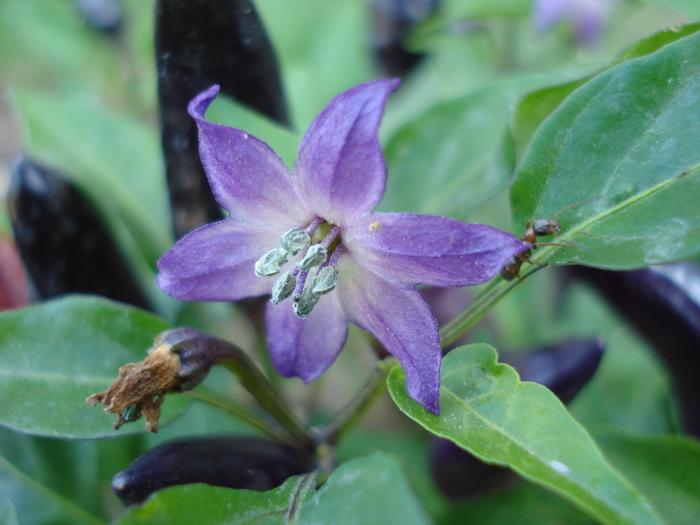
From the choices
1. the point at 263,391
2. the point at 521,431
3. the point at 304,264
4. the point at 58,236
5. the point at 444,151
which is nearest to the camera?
the point at 521,431

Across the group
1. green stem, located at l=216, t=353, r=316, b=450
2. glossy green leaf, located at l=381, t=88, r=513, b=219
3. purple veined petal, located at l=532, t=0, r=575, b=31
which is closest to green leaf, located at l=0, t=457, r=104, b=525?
green stem, located at l=216, t=353, r=316, b=450

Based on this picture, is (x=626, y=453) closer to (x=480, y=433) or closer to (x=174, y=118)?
(x=480, y=433)

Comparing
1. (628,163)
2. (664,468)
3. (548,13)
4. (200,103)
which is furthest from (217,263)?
(548,13)

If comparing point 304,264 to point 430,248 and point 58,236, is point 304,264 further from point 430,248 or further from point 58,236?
point 58,236

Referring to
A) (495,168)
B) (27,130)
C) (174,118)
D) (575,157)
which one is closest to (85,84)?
(27,130)

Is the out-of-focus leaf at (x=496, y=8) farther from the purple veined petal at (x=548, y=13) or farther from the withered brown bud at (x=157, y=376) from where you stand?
the withered brown bud at (x=157, y=376)

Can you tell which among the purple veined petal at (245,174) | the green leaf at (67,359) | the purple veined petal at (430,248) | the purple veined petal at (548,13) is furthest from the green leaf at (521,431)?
the purple veined petal at (548,13)

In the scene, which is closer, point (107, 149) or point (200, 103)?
point (200, 103)
